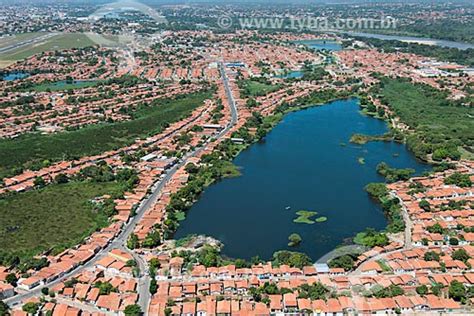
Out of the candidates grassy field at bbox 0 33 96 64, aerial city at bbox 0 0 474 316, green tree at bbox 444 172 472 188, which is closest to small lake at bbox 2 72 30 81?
aerial city at bbox 0 0 474 316

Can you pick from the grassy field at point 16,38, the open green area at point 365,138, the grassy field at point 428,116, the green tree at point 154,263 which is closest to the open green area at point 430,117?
the grassy field at point 428,116

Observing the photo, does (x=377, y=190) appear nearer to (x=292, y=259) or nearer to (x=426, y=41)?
(x=292, y=259)

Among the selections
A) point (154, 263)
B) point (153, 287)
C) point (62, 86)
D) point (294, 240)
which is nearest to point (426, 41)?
point (62, 86)

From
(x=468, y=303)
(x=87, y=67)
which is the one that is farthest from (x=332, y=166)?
(x=87, y=67)

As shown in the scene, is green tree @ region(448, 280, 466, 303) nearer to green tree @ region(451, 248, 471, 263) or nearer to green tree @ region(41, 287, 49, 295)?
green tree @ region(451, 248, 471, 263)

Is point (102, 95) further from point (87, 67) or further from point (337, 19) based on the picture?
point (337, 19)
